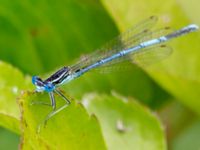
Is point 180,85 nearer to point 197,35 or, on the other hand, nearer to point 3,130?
point 197,35

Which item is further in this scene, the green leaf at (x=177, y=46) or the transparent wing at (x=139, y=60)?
the transparent wing at (x=139, y=60)

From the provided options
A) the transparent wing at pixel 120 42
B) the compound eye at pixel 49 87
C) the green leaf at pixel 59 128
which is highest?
the transparent wing at pixel 120 42

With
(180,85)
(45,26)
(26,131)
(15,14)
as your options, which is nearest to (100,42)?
(45,26)

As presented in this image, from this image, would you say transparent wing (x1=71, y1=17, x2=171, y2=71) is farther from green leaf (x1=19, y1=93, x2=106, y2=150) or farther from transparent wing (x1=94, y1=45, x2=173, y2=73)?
green leaf (x1=19, y1=93, x2=106, y2=150)

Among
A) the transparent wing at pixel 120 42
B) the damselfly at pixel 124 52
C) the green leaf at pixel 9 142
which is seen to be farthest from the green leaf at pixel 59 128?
the green leaf at pixel 9 142

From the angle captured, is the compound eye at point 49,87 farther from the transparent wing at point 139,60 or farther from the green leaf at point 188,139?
the green leaf at point 188,139

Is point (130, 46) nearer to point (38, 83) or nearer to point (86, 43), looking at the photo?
point (86, 43)

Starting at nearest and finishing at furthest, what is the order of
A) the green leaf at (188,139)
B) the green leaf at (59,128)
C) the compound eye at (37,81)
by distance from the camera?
the green leaf at (59,128) → the compound eye at (37,81) → the green leaf at (188,139)

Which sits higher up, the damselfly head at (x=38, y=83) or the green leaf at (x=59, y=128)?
the damselfly head at (x=38, y=83)

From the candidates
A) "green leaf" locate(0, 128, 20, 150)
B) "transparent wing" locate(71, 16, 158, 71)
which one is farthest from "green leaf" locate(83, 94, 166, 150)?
"green leaf" locate(0, 128, 20, 150)
